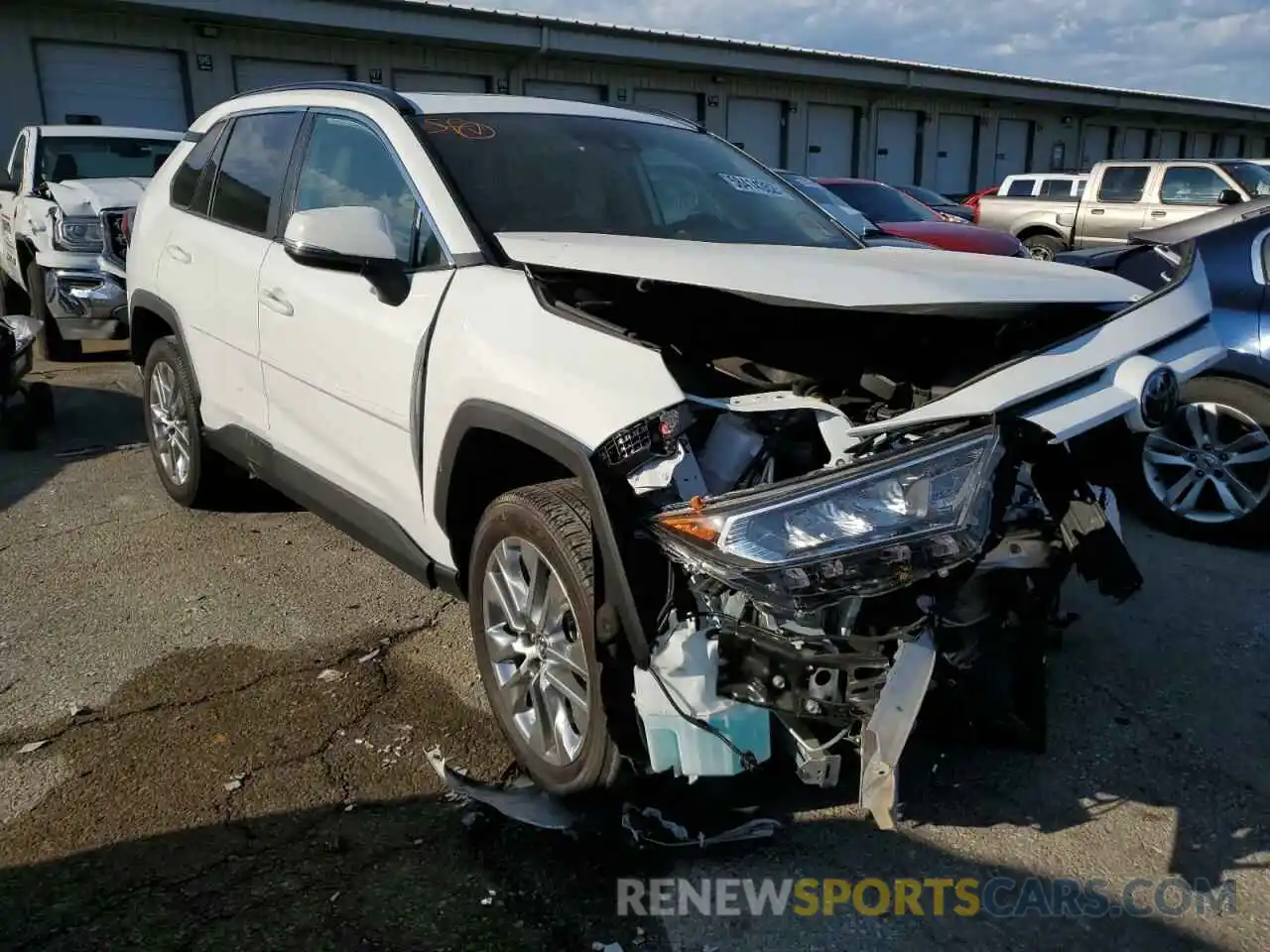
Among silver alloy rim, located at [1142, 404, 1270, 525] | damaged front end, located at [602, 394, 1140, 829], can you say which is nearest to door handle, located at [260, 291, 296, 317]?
damaged front end, located at [602, 394, 1140, 829]

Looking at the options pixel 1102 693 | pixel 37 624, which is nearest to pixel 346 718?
pixel 37 624

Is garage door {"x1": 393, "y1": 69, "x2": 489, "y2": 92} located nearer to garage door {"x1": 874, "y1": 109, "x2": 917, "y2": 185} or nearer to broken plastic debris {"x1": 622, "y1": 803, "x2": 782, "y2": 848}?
garage door {"x1": 874, "y1": 109, "x2": 917, "y2": 185}

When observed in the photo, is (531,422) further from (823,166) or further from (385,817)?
(823,166)

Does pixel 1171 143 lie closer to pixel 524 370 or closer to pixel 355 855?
pixel 524 370

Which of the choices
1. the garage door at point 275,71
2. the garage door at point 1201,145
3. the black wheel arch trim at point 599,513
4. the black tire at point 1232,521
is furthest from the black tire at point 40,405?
the garage door at point 1201,145

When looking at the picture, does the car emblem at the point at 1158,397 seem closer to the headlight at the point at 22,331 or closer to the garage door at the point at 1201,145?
the headlight at the point at 22,331

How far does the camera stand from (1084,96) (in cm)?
3331

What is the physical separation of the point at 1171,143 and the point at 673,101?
84.2 ft

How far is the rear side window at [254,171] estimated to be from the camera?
4137 millimetres

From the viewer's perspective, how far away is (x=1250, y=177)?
1507cm

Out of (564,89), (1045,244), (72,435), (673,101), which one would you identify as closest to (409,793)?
(72,435)

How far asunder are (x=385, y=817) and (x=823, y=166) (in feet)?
86.6

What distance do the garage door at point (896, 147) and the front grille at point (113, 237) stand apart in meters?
23.1

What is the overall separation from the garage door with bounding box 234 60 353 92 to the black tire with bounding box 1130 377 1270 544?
16139 mm
